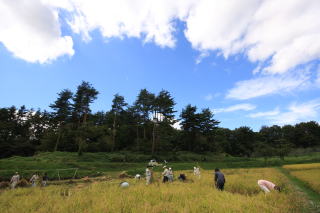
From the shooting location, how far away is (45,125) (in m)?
68.6

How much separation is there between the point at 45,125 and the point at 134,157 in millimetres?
46186

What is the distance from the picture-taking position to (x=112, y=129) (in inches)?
2286

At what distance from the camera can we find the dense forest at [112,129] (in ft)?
156

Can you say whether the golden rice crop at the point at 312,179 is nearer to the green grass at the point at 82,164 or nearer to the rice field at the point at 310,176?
the rice field at the point at 310,176

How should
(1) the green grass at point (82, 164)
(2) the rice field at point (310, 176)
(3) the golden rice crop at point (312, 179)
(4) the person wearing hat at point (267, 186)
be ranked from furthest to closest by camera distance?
(1) the green grass at point (82, 164) < (2) the rice field at point (310, 176) < (3) the golden rice crop at point (312, 179) < (4) the person wearing hat at point (267, 186)

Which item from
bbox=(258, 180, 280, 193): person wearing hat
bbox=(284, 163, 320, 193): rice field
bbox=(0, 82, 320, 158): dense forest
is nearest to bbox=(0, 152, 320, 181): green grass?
bbox=(0, 82, 320, 158): dense forest

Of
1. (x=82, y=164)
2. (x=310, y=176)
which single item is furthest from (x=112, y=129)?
(x=310, y=176)

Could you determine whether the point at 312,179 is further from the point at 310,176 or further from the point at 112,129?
the point at 112,129

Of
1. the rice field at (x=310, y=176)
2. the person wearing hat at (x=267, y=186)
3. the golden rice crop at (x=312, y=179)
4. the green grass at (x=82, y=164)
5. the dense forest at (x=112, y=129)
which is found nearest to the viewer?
the person wearing hat at (x=267, y=186)

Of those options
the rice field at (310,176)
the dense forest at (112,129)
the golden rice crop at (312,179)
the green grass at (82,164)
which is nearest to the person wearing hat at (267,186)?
the rice field at (310,176)

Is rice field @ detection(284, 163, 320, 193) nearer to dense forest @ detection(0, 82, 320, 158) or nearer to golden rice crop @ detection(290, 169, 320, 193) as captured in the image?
golden rice crop @ detection(290, 169, 320, 193)

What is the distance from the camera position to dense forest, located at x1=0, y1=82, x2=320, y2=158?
47.6 metres

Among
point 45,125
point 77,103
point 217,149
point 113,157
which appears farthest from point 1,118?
point 217,149

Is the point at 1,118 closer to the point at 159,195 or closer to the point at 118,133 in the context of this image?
the point at 118,133
